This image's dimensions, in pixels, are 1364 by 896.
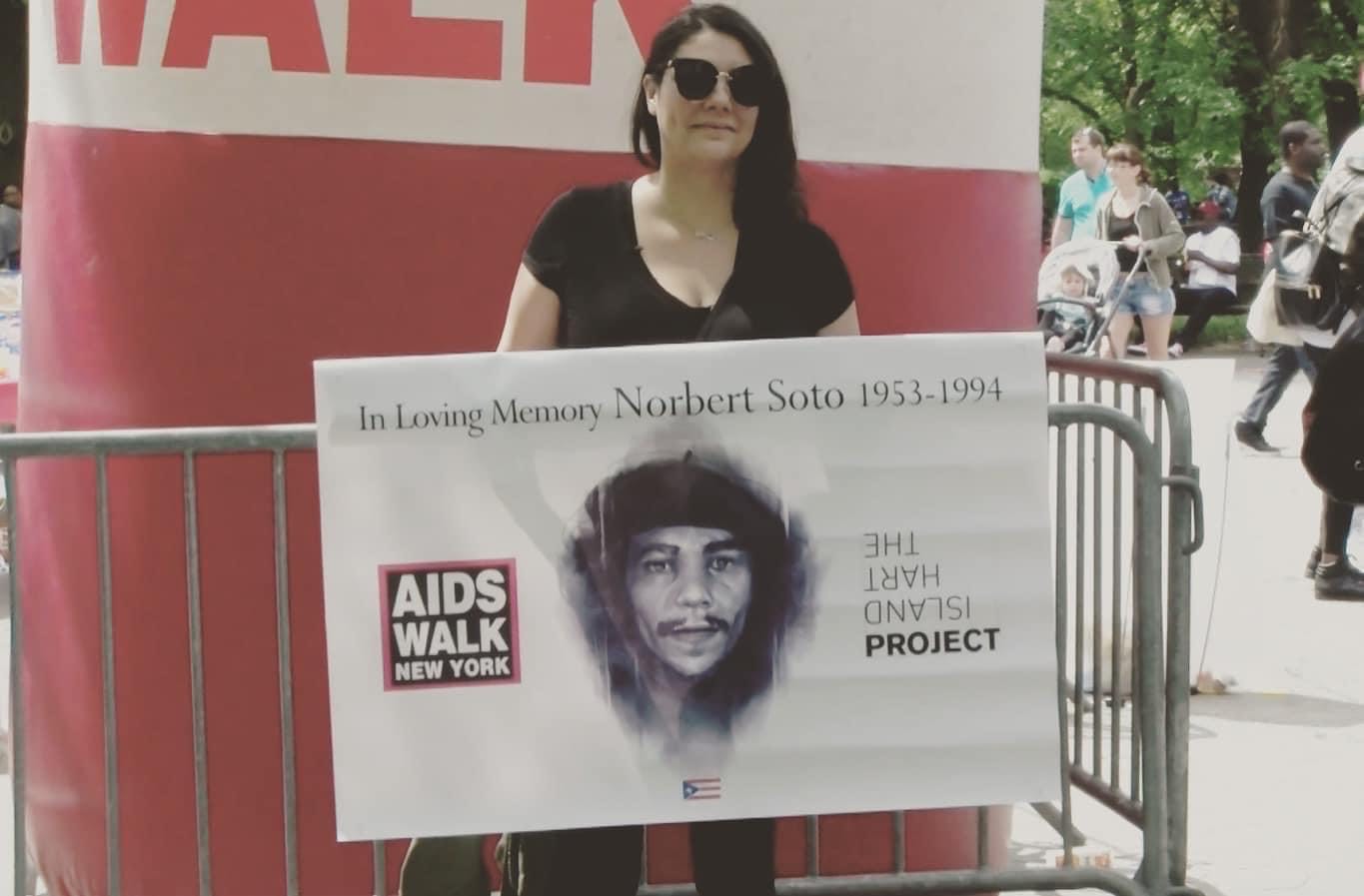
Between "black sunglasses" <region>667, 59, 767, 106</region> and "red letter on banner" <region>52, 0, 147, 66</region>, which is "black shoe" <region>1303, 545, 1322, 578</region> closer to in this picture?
"black sunglasses" <region>667, 59, 767, 106</region>

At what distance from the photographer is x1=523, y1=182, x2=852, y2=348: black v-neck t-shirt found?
Answer: 3393 mm

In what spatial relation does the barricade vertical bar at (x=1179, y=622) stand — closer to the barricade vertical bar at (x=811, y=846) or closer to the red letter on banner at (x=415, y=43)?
the barricade vertical bar at (x=811, y=846)

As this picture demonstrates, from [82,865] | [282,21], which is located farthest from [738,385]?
[82,865]

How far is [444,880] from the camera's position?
3674 mm

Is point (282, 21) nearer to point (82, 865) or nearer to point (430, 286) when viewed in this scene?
point (430, 286)

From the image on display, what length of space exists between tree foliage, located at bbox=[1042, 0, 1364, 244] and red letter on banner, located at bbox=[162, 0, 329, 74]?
22.2 m

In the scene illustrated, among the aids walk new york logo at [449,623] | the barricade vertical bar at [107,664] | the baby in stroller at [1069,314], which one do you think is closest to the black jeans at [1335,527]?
the baby in stroller at [1069,314]

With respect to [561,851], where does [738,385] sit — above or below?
above

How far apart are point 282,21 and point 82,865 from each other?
1852mm

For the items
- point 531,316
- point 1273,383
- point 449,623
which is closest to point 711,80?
point 531,316

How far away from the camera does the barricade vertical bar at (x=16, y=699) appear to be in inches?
140

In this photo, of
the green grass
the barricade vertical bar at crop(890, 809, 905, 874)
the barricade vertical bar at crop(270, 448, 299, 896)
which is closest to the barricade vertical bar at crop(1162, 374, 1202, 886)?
the barricade vertical bar at crop(890, 809, 905, 874)

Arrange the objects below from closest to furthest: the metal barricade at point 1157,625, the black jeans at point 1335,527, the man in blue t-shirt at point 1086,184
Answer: the metal barricade at point 1157,625, the black jeans at point 1335,527, the man in blue t-shirt at point 1086,184

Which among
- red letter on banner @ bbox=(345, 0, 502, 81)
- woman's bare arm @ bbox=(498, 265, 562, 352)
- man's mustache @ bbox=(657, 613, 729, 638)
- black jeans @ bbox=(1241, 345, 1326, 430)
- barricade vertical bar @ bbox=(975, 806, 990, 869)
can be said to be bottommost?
barricade vertical bar @ bbox=(975, 806, 990, 869)
